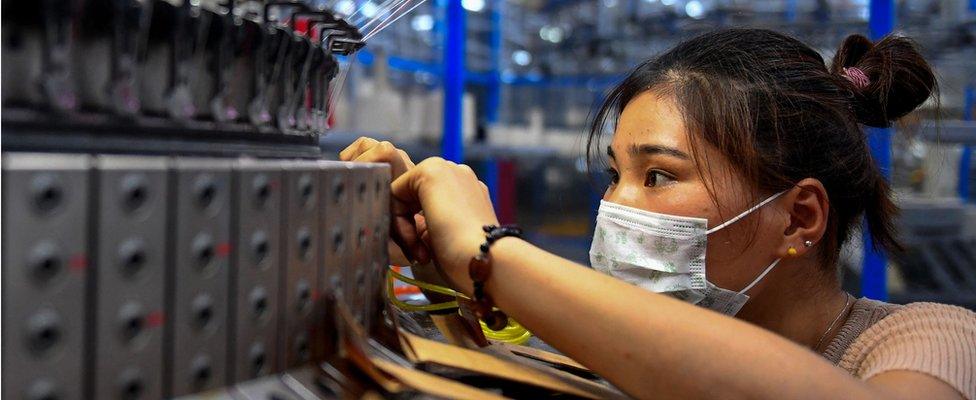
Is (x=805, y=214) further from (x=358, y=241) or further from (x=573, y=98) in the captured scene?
(x=573, y=98)

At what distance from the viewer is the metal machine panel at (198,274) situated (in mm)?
423

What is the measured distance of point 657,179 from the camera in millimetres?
893

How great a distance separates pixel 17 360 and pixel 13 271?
0.15 ft

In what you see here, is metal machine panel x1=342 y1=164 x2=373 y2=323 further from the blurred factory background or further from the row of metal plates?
the blurred factory background

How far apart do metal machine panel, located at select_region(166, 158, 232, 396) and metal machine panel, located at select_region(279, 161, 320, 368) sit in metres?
0.05

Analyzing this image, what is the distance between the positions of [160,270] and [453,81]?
92.5 inches

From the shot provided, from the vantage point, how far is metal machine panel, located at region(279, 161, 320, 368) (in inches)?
19.4

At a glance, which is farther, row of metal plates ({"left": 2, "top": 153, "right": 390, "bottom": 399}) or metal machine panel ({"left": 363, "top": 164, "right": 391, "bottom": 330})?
metal machine panel ({"left": 363, "top": 164, "right": 391, "bottom": 330})

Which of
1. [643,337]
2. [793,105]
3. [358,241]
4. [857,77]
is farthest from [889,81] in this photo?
[358,241]

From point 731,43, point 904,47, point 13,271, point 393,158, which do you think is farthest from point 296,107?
point 904,47

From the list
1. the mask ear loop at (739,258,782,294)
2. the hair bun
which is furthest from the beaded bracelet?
the hair bun

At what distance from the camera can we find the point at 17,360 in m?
0.37

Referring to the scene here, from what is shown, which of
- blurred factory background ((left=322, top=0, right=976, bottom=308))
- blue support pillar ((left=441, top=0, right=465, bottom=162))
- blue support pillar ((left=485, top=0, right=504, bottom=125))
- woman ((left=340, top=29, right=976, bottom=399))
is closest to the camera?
woman ((left=340, top=29, right=976, bottom=399))

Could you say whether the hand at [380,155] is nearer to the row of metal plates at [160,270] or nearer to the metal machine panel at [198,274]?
the row of metal plates at [160,270]
